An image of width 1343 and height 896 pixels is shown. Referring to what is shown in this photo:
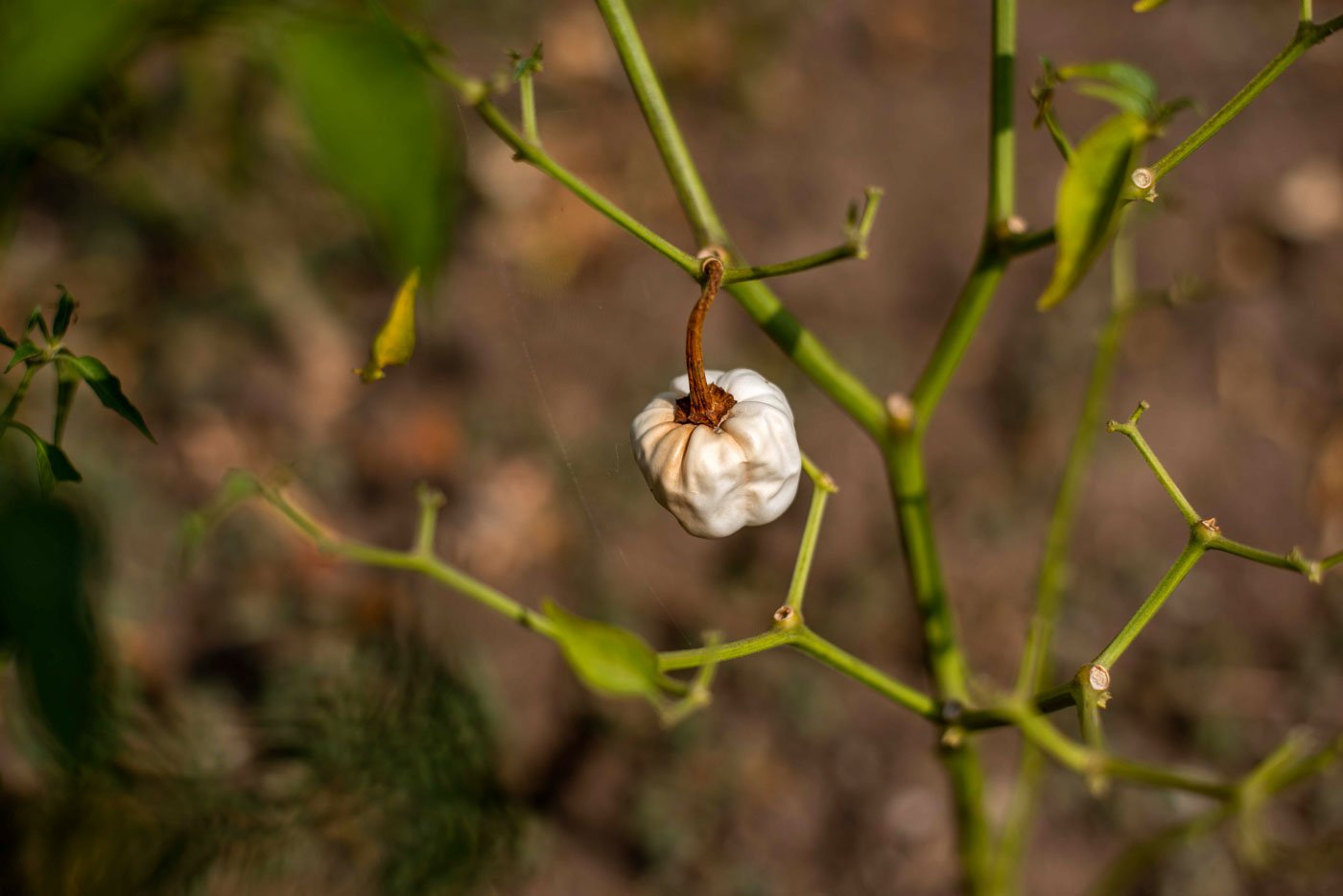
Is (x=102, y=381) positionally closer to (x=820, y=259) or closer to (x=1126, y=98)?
(x=820, y=259)

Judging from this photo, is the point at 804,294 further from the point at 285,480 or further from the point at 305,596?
the point at 285,480

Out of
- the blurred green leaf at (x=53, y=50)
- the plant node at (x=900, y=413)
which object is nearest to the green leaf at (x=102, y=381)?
the blurred green leaf at (x=53, y=50)

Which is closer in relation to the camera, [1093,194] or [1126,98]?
[1093,194]

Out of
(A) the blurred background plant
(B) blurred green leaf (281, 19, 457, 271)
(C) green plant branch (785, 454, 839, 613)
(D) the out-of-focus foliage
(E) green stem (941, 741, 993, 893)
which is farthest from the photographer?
(A) the blurred background plant

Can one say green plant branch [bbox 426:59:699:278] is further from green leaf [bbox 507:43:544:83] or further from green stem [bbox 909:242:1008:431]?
green stem [bbox 909:242:1008:431]

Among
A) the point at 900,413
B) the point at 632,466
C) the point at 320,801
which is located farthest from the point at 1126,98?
the point at 320,801

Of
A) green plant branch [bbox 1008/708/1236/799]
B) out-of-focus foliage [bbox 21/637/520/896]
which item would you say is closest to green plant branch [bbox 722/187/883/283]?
green plant branch [bbox 1008/708/1236/799]
